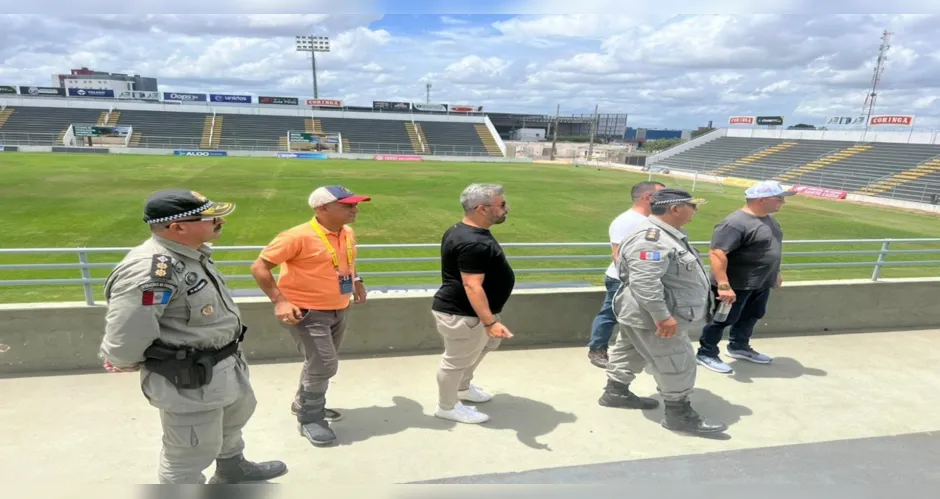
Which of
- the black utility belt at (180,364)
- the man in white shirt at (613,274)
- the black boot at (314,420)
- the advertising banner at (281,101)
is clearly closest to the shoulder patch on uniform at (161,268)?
the black utility belt at (180,364)

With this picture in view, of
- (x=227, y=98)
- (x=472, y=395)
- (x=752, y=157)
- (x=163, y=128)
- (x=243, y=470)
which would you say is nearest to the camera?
(x=243, y=470)

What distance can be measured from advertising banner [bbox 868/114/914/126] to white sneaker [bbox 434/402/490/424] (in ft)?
175

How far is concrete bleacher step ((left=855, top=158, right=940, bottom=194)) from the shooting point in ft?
101

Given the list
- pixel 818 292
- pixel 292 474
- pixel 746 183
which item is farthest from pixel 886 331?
pixel 746 183

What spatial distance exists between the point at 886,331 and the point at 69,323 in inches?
301

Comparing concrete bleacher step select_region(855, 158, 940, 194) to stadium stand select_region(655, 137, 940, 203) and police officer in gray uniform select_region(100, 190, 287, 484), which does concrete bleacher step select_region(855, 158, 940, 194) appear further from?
police officer in gray uniform select_region(100, 190, 287, 484)

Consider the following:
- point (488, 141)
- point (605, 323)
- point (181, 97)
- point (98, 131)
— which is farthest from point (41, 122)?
point (605, 323)

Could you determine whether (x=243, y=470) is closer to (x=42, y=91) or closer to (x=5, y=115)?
(x=5, y=115)

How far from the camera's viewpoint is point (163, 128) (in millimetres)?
54406

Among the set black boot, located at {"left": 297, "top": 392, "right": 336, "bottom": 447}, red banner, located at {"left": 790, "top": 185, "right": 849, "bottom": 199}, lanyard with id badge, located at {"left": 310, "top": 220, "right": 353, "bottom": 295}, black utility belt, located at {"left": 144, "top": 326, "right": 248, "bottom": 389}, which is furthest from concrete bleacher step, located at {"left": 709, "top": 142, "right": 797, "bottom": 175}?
black utility belt, located at {"left": 144, "top": 326, "right": 248, "bottom": 389}

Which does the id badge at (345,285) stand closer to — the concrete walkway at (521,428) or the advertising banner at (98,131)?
the concrete walkway at (521,428)

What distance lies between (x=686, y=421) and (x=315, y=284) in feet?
8.36

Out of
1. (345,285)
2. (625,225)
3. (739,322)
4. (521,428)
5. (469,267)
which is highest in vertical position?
(625,225)

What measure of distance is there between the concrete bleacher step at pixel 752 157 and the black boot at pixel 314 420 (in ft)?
151
